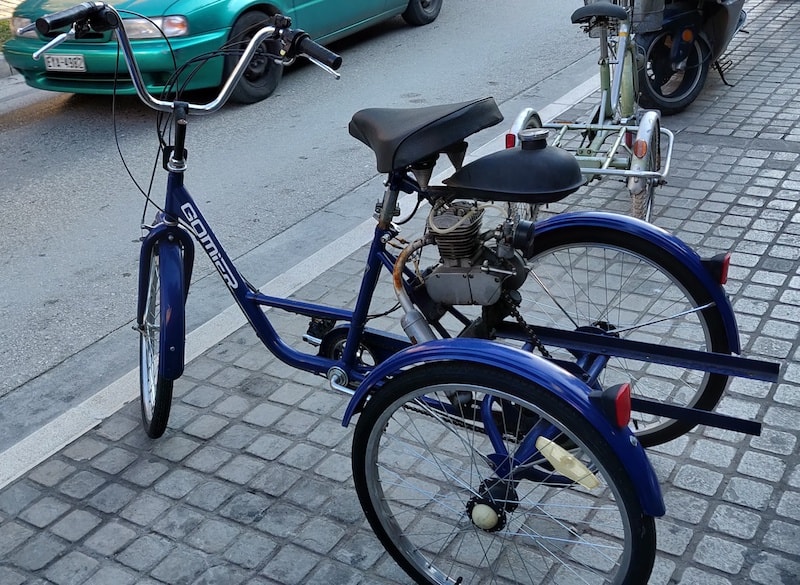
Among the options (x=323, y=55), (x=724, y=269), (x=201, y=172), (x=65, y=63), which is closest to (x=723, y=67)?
(x=201, y=172)

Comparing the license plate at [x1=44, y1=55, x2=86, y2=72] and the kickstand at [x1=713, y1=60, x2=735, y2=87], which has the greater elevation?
the license plate at [x1=44, y1=55, x2=86, y2=72]

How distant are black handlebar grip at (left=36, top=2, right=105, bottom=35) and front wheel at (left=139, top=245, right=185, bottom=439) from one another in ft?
2.89

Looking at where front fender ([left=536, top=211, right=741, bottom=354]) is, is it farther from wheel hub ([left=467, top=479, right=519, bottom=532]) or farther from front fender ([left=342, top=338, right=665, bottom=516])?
wheel hub ([left=467, top=479, right=519, bottom=532])

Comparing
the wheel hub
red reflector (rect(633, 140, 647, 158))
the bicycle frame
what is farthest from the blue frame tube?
red reflector (rect(633, 140, 647, 158))

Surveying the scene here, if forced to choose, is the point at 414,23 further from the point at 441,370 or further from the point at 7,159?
the point at 441,370

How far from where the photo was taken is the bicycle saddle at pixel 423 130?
2801 millimetres

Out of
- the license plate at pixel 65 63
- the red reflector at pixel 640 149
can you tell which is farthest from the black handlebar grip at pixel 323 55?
the license plate at pixel 65 63

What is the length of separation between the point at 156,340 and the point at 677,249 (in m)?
2.11

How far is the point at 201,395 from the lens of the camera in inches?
160

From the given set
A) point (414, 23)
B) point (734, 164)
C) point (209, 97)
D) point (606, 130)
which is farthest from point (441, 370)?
point (414, 23)

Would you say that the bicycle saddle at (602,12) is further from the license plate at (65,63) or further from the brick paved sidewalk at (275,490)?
the license plate at (65,63)

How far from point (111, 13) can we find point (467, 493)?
1.98 meters

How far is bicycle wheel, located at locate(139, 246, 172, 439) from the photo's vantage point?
357 cm

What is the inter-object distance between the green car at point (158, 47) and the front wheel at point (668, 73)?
115 inches
